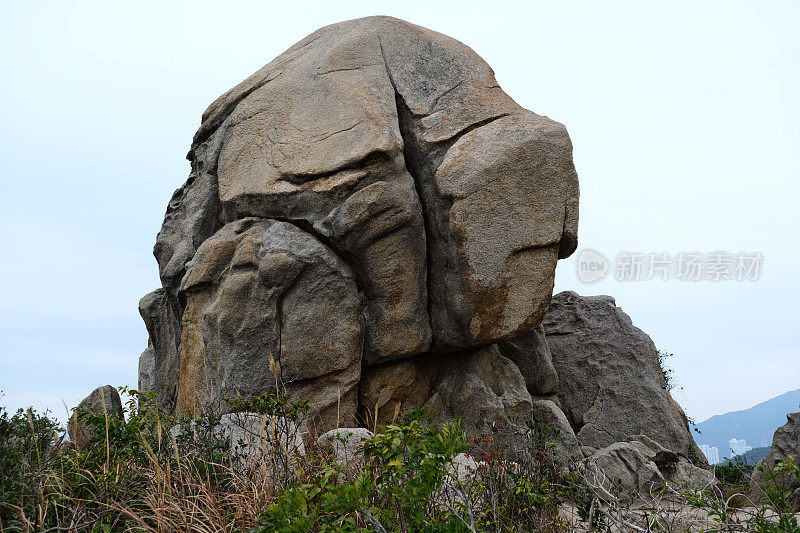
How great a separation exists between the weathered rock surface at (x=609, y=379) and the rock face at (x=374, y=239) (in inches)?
72.6

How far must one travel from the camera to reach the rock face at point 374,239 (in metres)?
9.78

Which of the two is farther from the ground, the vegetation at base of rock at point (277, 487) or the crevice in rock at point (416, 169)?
the crevice in rock at point (416, 169)

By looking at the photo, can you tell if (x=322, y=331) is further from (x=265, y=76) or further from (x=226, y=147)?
(x=265, y=76)

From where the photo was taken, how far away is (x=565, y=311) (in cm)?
1352

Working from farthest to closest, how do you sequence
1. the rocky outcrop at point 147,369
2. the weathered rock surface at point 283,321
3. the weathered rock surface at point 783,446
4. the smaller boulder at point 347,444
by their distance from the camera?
the rocky outcrop at point 147,369 < the weathered rock surface at point 783,446 < the weathered rock surface at point 283,321 < the smaller boulder at point 347,444

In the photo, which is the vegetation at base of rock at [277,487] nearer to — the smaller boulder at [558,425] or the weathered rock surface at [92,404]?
the weathered rock surface at [92,404]

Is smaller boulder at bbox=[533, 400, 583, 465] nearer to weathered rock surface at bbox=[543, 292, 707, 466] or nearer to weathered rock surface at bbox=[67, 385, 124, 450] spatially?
weathered rock surface at bbox=[543, 292, 707, 466]

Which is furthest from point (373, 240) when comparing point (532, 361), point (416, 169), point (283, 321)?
point (532, 361)

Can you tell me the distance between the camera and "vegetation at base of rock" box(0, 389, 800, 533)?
14.4 ft

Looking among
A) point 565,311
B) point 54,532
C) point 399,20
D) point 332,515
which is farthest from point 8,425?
point 565,311

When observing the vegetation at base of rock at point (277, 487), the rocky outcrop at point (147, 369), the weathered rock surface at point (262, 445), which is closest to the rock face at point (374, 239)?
the rocky outcrop at point (147, 369)

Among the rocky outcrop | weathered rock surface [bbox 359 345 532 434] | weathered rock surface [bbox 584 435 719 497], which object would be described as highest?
the rocky outcrop

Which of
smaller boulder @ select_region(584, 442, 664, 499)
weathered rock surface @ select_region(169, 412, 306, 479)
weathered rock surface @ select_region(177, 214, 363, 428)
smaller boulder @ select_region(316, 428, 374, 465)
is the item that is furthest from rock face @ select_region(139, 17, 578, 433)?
weathered rock surface @ select_region(169, 412, 306, 479)

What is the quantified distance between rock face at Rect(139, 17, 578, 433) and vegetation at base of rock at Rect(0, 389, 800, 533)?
2.90 meters
